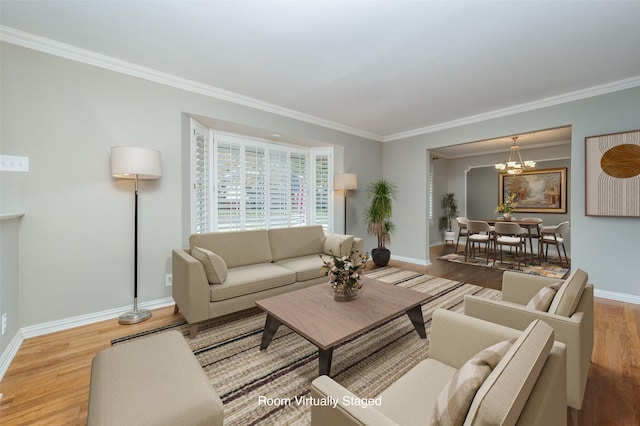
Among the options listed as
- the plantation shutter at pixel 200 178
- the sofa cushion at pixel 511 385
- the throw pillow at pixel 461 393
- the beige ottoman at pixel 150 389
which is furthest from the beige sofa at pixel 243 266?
the sofa cushion at pixel 511 385

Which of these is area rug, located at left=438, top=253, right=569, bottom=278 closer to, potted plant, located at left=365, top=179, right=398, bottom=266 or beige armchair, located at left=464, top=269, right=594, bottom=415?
potted plant, located at left=365, top=179, right=398, bottom=266

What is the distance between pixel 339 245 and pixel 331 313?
1.78 metres

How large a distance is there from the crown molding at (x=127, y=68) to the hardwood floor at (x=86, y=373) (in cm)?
263

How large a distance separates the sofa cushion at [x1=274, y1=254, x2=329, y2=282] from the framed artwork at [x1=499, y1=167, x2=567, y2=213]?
6.01 metres

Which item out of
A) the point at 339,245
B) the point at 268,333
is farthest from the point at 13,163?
the point at 339,245

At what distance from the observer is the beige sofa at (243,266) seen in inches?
94.0

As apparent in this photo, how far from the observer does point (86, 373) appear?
1905 mm

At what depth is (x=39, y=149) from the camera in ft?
7.91

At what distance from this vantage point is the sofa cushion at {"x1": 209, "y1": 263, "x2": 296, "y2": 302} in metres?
2.50

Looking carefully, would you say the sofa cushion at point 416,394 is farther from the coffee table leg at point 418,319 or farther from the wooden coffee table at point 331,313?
the coffee table leg at point 418,319

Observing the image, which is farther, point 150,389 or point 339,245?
point 339,245

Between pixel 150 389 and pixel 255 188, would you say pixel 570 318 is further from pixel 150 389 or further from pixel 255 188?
pixel 255 188

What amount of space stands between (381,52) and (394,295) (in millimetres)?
2322

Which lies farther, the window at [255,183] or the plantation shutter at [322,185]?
the plantation shutter at [322,185]
